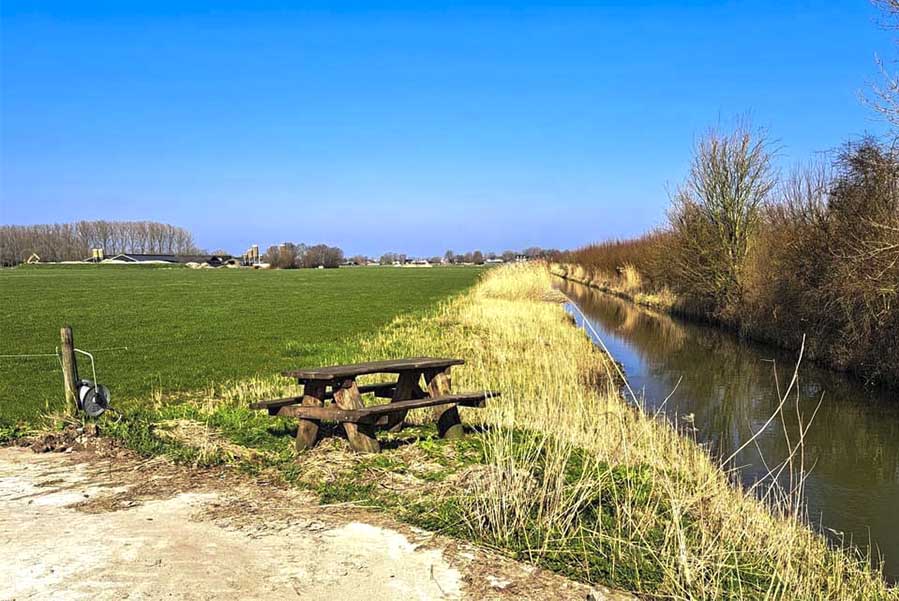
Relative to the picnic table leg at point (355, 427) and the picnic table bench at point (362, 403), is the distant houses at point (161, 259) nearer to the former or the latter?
the picnic table bench at point (362, 403)

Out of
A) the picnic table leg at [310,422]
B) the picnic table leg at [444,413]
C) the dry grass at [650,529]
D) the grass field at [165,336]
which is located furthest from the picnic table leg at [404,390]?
the grass field at [165,336]

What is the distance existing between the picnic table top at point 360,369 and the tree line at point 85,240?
465 ft

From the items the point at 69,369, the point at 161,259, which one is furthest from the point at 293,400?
the point at 161,259

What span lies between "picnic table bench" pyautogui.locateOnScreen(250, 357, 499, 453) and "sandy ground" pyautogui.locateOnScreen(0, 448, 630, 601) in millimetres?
835

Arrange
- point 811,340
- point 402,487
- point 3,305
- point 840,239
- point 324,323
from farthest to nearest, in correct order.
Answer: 1. point 3,305
2. point 324,323
3. point 811,340
4. point 840,239
5. point 402,487

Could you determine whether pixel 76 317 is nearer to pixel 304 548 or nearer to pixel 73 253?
pixel 304 548

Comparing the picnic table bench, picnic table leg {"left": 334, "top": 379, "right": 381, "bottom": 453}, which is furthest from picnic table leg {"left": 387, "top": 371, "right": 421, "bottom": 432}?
picnic table leg {"left": 334, "top": 379, "right": 381, "bottom": 453}

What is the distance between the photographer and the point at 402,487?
5691mm

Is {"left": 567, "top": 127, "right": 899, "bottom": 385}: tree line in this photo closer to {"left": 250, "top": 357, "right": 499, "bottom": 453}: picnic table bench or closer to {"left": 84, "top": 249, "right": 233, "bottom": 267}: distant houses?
{"left": 250, "top": 357, "right": 499, "bottom": 453}: picnic table bench

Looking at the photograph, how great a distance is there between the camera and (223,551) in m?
4.53

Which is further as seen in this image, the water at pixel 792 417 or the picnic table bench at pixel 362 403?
the water at pixel 792 417

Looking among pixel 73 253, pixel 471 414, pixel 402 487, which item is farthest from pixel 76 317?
pixel 73 253

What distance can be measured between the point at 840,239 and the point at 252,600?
631 inches

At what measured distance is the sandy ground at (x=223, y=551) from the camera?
4.00 meters
